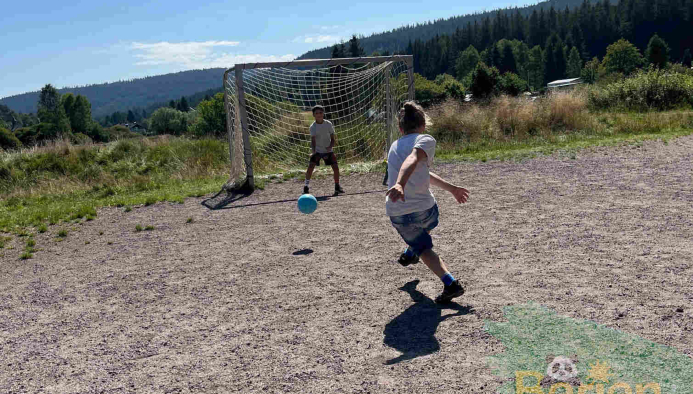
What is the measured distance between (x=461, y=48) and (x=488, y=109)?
14688cm

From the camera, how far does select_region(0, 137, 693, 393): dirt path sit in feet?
11.8

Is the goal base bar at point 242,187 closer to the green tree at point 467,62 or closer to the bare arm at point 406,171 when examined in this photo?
the bare arm at point 406,171

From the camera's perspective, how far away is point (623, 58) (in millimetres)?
100125

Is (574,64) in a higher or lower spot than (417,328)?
higher

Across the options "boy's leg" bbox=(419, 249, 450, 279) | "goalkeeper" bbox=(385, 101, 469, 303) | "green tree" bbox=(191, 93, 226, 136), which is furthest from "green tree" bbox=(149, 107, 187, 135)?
"boy's leg" bbox=(419, 249, 450, 279)

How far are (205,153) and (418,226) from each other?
13267 millimetres

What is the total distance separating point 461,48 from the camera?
158 metres

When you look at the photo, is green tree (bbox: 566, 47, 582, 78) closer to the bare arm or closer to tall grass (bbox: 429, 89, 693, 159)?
tall grass (bbox: 429, 89, 693, 159)

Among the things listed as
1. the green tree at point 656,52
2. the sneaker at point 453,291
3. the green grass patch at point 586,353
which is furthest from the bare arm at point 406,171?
the green tree at point 656,52

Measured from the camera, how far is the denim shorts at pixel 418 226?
14.1ft

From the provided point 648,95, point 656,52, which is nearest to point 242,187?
point 648,95

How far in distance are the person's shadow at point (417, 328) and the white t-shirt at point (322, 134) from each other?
5.88 meters

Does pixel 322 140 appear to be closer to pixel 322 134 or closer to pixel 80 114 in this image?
pixel 322 134

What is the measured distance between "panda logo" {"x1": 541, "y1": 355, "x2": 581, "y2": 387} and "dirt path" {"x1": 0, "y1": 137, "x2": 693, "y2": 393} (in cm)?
28
